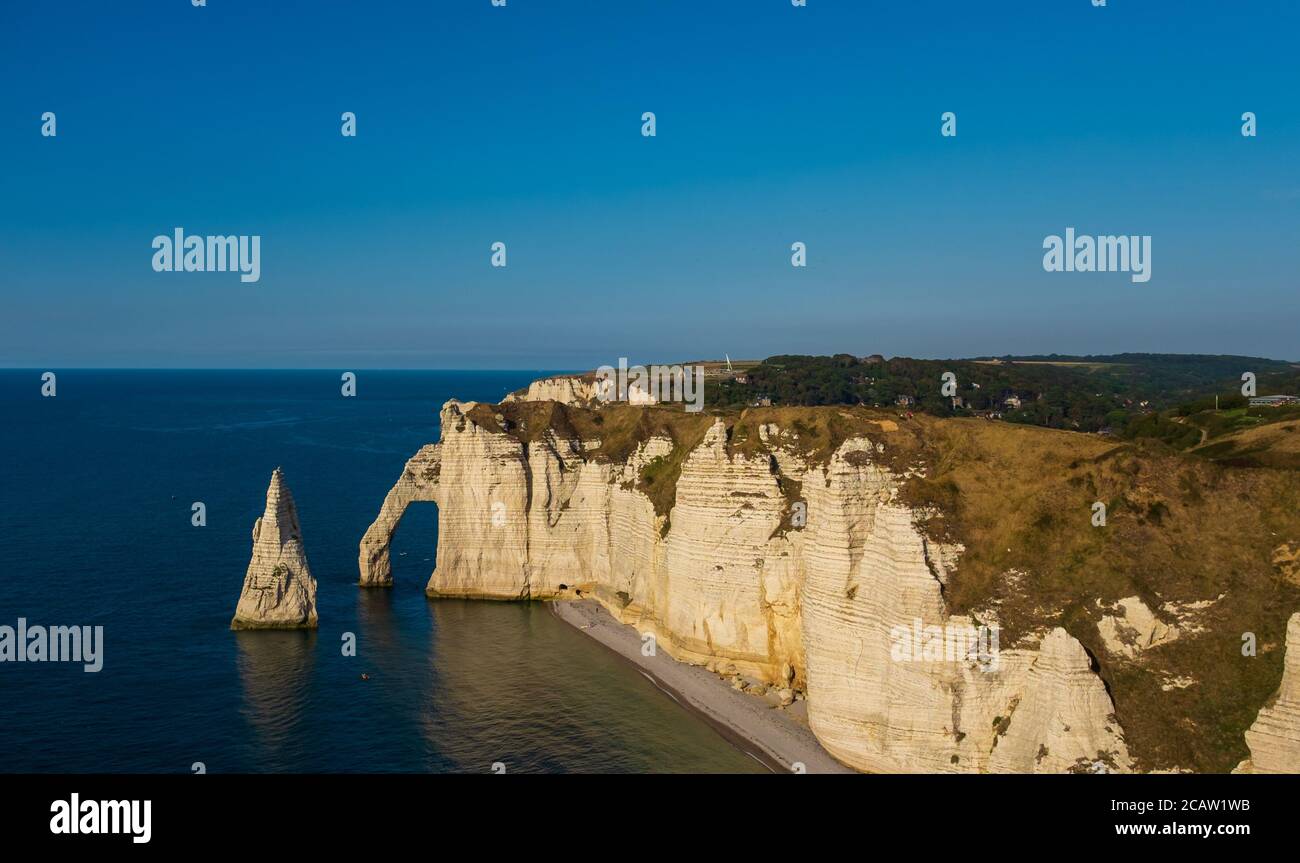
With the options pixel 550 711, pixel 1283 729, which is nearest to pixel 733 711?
pixel 550 711

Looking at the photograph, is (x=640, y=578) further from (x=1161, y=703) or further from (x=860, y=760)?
(x=1161, y=703)

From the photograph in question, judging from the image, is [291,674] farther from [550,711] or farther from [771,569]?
[771,569]

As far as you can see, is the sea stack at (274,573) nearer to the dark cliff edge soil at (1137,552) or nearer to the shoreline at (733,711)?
the shoreline at (733,711)

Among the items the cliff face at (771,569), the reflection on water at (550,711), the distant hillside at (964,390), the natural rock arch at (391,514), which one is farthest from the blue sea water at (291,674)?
the distant hillside at (964,390)

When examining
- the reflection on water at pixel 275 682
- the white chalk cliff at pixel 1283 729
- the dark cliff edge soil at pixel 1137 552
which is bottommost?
the reflection on water at pixel 275 682

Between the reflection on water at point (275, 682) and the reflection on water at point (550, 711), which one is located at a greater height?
the reflection on water at point (275, 682)

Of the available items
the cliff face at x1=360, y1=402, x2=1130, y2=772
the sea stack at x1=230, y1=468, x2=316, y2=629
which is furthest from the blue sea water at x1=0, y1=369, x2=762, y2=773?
the cliff face at x1=360, y1=402, x2=1130, y2=772
